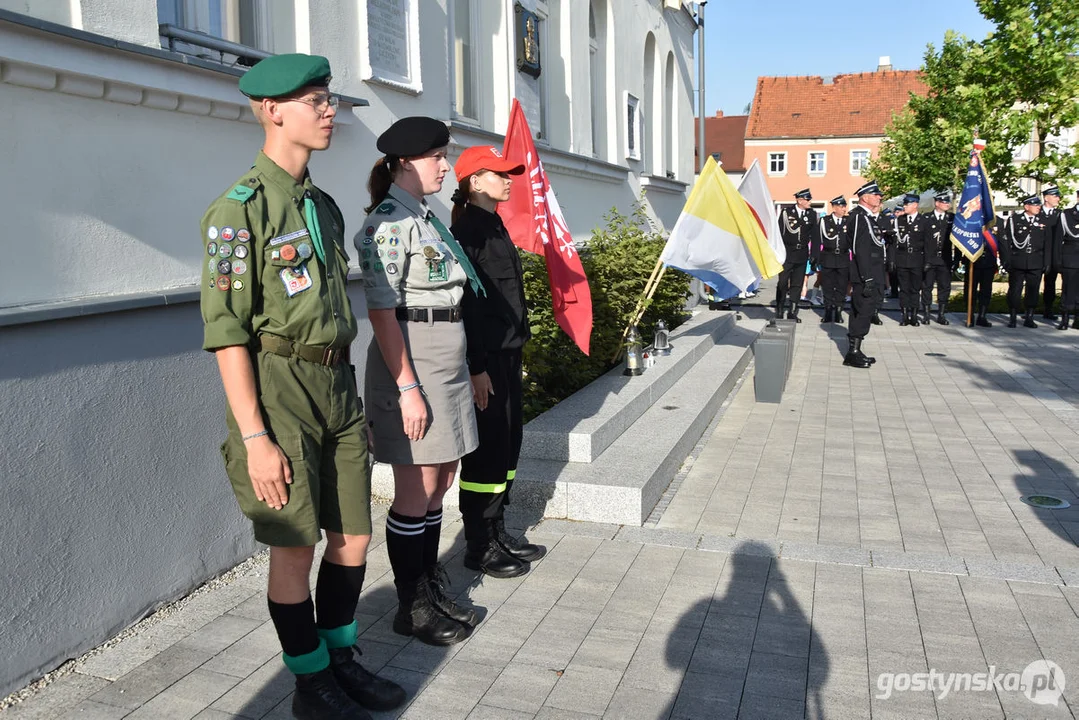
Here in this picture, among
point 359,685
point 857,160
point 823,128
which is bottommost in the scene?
point 359,685

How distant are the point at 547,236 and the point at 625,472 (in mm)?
1586

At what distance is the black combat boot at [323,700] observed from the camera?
3.15 metres

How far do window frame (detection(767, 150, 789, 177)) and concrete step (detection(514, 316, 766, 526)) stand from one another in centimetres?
5584

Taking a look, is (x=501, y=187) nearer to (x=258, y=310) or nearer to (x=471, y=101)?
(x=258, y=310)

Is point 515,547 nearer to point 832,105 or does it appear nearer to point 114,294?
point 114,294

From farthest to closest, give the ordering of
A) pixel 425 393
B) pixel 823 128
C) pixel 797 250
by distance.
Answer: pixel 823 128 < pixel 797 250 < pixel 425 393

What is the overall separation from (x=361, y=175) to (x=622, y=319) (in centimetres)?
345

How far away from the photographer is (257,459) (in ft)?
9.10

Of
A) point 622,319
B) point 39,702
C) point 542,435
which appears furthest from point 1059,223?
point 39,702

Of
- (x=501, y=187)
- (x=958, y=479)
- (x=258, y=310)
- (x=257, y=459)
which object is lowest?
(x=958, y=479)

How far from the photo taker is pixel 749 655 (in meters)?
3.82

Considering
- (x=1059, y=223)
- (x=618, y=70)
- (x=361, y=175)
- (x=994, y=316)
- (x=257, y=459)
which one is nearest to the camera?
(x=257, y=459)

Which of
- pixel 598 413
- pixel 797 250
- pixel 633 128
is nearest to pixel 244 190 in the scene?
pixel 598 413

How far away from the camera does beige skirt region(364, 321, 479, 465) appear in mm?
3631
